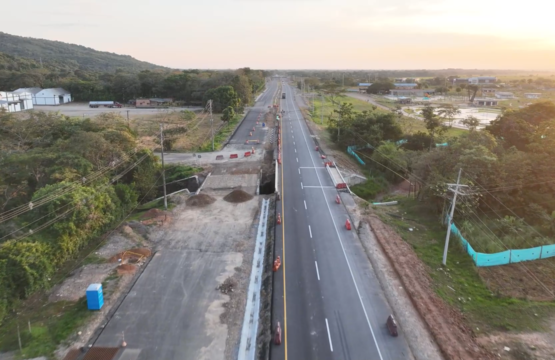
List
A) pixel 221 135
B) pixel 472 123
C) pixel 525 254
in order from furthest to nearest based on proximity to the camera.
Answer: pixel 221 135
pixel 472 123
pixel 525 254

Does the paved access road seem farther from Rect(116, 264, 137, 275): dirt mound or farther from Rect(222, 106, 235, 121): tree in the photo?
Rect(222, 106, 235, 121): tree

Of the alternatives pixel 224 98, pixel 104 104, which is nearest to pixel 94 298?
pixel 224 98

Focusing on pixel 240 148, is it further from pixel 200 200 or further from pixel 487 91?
pixel 487 91

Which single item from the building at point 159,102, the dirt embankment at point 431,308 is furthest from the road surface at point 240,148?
the building at point 159,102

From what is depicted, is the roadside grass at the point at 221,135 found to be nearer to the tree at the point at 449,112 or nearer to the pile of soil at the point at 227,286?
the pile of soil at the point at 227,286

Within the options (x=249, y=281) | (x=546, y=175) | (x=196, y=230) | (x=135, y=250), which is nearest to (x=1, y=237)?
(x=135, y=250)

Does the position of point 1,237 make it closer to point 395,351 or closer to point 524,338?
point 395,351

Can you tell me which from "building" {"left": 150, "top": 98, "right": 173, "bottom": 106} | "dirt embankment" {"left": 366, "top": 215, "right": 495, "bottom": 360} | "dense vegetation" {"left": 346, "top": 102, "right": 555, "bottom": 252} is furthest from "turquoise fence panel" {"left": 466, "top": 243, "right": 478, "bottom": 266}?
"building" {"left": 150, "top": 98, "right": 173, "bottom": 106}
